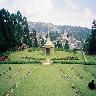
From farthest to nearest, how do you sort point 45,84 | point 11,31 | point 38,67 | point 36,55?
1. point 11,31
2. point 36,55
3. point 38,67
4. point 45,84

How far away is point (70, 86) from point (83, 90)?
3.23 meters

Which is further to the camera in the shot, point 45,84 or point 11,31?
point 11,31

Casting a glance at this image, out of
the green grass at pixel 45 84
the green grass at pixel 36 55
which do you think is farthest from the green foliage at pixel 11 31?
the green grass at pixel 45 84

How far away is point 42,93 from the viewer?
3209cm

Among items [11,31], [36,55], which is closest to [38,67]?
[36,55]

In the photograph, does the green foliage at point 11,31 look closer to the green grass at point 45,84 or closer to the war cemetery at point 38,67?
the war cemetery at point 38,67

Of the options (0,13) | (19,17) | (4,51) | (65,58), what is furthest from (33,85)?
(19,17)

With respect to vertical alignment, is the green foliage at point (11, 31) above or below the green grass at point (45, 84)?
above

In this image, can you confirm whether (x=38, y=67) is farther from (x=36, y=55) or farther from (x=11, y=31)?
(x=11, y=31)

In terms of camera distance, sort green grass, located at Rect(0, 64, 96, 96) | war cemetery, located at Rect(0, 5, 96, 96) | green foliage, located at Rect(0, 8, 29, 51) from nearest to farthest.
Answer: green grass, located at Rect(0, 64, 96, 96) → war cemetery, located at Rect(0, 5, 96, 96) → green foliage, located at Rect(0, 8, 29, 51)

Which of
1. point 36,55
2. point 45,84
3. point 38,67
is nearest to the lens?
point 45,84

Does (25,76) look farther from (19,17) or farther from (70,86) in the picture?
(19,17)

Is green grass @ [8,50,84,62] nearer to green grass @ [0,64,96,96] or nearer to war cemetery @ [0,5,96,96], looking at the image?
war cemetery @ [0,5,96,96]

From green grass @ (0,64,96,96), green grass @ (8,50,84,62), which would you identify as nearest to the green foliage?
green grass @ (8,50,84,62)
